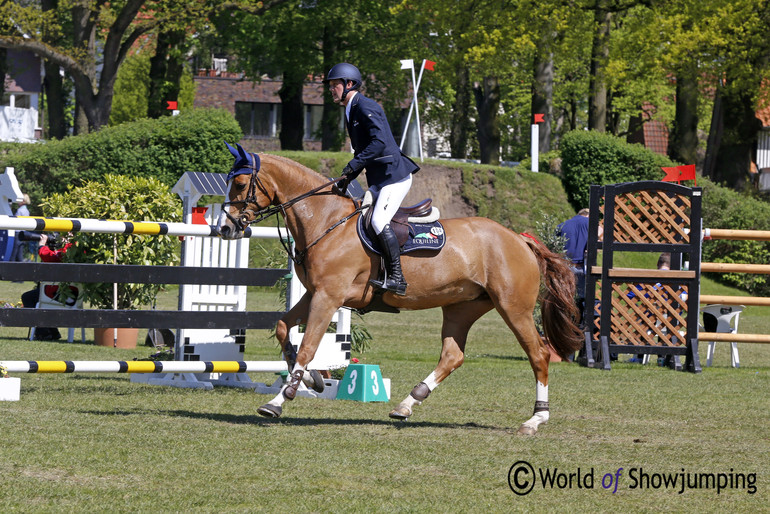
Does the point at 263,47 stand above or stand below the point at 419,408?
above

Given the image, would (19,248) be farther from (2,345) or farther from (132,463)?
(132,463)

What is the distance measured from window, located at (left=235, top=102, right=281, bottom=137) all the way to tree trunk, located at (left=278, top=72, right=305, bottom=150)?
61.6 ft

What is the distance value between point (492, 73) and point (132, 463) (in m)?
29.2

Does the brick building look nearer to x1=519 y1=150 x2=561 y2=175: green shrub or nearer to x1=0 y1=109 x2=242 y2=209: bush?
x1=519 y1=150 x2=561 y2=175: green shrub

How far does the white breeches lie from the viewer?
25.9ft

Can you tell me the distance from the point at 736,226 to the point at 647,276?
52.0 ft

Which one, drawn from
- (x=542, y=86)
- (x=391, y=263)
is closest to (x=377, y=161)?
(x=391, y=263)

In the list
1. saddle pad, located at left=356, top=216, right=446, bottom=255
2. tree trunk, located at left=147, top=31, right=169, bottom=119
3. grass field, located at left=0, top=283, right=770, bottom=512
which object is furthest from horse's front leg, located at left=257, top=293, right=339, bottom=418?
tree trunk, located at left=147, top=31, right=169, bottom=119

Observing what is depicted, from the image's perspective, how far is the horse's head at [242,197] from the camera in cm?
771

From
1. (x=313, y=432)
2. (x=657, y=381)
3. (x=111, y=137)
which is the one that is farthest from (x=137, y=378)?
(x=111, y=137)

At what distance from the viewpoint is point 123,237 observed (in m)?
14.0

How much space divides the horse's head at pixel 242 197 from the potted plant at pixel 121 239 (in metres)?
6.12

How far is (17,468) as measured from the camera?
222 inches

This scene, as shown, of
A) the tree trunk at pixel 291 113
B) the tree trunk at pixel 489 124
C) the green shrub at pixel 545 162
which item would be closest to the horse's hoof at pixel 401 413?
the green shrub at pixel 545 162
